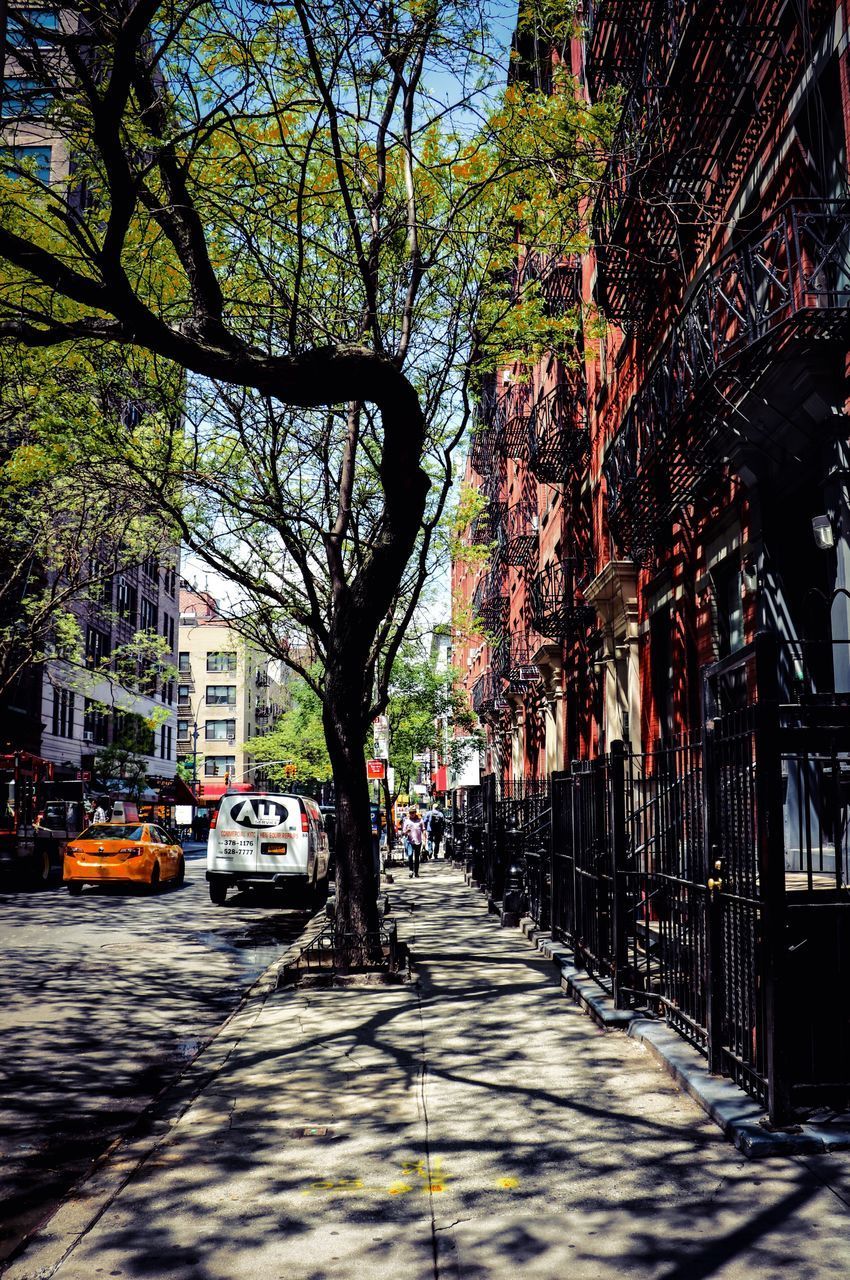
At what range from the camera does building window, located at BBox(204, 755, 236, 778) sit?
108 meters

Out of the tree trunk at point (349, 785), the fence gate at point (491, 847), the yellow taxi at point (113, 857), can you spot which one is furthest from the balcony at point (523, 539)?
the tree trunk at point (349, 785)

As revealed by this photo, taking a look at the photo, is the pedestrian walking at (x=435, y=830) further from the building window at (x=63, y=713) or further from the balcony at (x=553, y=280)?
the balcony at (x=553, y=280)

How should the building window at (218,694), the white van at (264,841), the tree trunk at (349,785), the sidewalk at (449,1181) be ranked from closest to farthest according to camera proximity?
the sidewalk at (449,1181)
the tree trunk at (349,785)
the white van at (264,841)
the building window at (218,694)

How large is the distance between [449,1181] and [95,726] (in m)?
52.1

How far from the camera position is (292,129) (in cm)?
1225

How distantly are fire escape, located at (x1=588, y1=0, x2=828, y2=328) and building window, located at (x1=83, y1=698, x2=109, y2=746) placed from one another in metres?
41.6

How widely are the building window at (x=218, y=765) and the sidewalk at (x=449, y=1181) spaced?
332 ft

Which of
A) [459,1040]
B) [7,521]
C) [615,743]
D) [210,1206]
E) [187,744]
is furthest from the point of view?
[187,744]

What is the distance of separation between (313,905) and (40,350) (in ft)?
39.5

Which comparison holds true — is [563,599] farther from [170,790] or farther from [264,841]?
[170,790]

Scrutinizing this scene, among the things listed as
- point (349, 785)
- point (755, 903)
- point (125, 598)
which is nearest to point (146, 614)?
point (125, 598)

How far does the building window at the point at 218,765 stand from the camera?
108m

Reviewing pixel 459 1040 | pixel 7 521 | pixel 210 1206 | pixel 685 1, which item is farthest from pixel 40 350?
pixel 7 521

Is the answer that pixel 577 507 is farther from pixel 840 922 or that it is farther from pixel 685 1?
pixel 840 922
